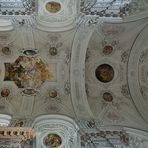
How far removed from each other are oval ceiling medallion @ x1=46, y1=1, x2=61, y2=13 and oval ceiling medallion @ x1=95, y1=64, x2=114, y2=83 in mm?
3669

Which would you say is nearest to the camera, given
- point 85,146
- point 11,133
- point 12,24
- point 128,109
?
point 11,133

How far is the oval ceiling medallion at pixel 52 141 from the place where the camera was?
15.1m

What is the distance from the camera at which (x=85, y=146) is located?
14.9 meters

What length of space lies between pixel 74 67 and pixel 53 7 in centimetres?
318

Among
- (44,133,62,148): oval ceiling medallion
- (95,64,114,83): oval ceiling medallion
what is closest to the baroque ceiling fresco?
(95,64,114,83): oval ceiling medallion

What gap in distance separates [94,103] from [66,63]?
7.60 feet

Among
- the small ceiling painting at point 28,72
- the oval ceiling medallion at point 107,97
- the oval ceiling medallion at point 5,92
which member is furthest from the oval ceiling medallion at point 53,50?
the oval ceiling medallion at point 107,97

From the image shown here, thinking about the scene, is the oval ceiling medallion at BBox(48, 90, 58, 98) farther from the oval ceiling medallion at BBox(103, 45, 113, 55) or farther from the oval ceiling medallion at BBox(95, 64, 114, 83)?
the oval ceiling medallion at BBox(103, 45, 113, 55)

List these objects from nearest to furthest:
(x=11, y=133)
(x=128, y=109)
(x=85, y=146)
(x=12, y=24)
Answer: (x=11, y=133) < (x=85, y=146) < (x=12, y=24) < (x=128, y=109)

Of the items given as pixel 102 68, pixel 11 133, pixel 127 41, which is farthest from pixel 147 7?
pixel 11 133

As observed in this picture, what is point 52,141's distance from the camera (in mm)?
15156

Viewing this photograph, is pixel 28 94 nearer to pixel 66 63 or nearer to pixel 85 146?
pixel 66 63

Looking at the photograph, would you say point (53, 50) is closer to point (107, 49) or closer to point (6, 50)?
point (6, 50)

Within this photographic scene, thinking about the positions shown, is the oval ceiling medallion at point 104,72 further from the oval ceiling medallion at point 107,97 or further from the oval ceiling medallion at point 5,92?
the oval ceiling medallion at point 5,92
